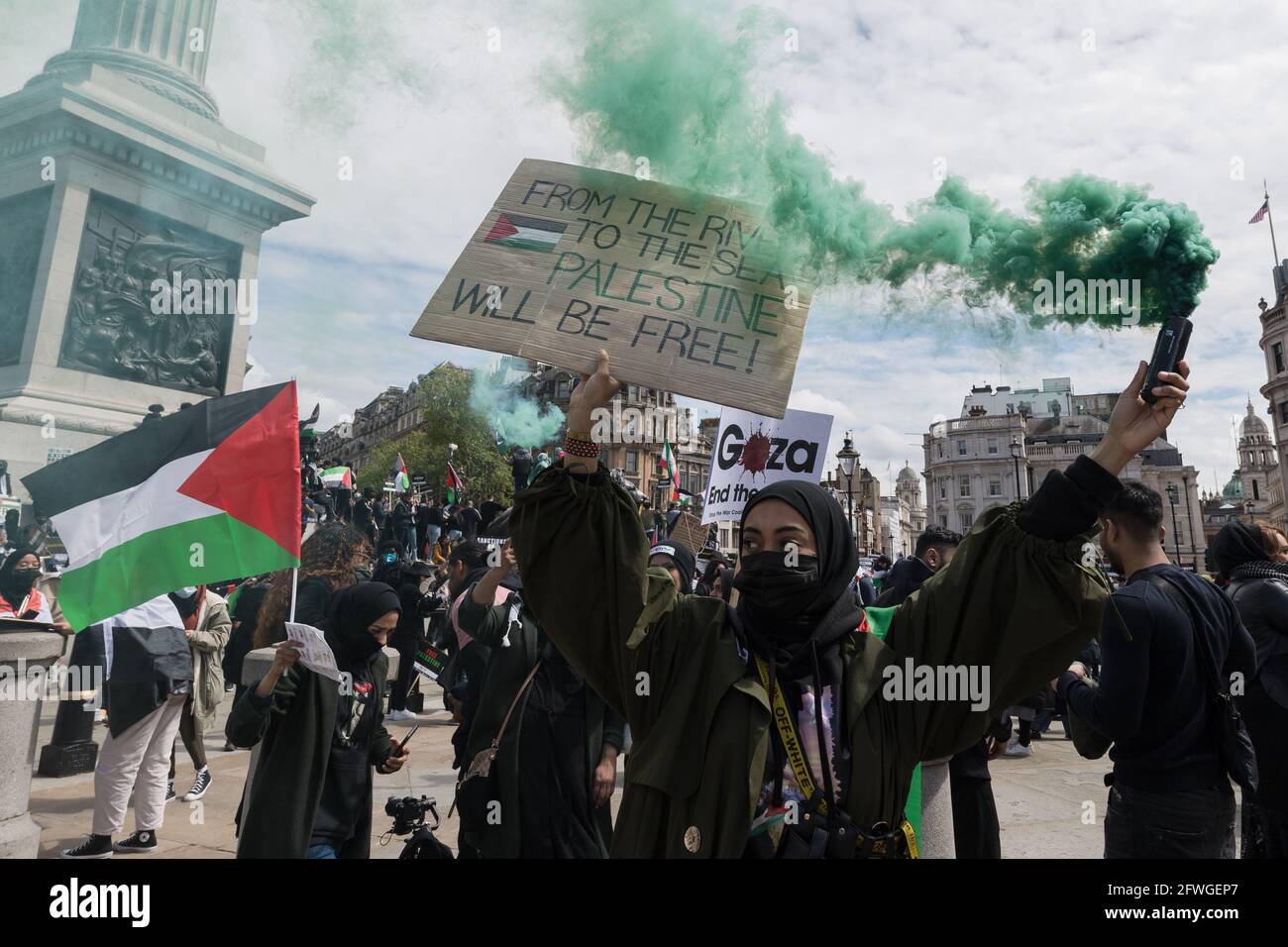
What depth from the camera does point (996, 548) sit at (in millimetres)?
2119

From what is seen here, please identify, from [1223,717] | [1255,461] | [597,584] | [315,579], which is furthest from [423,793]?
[1255,461]

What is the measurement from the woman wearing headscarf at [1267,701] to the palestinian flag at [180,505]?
476cm

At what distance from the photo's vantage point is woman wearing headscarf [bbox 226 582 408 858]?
136 inches

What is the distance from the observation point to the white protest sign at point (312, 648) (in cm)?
342

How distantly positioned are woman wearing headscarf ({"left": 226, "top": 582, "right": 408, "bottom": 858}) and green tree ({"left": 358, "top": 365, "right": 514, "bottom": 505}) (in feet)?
198

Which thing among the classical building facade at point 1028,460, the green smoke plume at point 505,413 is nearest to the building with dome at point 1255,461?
the classical building facade at point 1028,460

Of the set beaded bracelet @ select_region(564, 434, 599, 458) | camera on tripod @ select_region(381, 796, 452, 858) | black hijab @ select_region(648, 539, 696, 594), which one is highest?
black hijab @ select_region(648, 539, 696, 594)

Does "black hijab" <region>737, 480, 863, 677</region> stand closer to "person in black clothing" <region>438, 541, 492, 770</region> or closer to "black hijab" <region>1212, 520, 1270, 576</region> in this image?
"person in black clothing" <region>438, 541, 492, 770</region>

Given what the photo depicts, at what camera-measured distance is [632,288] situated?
259cm

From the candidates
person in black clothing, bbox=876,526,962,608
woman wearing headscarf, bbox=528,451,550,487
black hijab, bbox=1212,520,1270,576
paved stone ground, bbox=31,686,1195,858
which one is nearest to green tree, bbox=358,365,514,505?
woman wearing headscarf, bbox=528,451,550,487

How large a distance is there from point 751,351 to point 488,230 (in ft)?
3.45

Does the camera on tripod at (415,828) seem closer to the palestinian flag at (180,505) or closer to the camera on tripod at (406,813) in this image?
the camera on tripod at (406,813)

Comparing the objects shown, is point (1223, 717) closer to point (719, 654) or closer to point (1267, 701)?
point (1267, 701)
